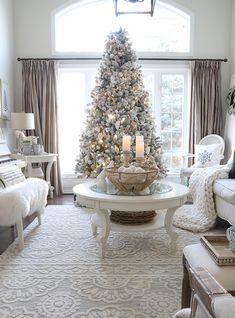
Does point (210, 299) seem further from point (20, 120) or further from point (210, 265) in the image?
point (20, 120)

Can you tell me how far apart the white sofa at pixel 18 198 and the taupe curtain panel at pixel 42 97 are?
2.10 m

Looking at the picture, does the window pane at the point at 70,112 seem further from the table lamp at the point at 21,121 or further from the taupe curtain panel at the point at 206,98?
the taupe curtain panel at the point at 206,98

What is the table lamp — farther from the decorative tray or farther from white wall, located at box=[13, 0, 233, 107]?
the decorative tray

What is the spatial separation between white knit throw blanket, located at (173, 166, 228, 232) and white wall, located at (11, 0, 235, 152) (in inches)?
79.2

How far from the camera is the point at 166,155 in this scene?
561 centimetres

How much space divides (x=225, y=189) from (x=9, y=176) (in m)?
2.23

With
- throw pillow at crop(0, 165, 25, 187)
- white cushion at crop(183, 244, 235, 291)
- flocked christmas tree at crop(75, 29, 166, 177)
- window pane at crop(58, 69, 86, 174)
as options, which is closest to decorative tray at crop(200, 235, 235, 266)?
white cushion at crop(183, 244, 235, 291)

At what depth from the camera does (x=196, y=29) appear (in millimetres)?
5309

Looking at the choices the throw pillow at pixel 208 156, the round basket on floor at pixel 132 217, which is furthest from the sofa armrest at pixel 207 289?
the throw pillow at pixel 208 156

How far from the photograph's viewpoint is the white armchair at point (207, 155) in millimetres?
4684

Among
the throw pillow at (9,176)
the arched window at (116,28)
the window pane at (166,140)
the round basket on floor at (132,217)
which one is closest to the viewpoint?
the round basket on floor at (132,217)

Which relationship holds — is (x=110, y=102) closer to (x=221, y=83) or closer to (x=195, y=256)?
(x=221, y=83)

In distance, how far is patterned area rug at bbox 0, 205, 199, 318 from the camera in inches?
71.4

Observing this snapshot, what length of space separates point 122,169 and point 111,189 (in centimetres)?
27
